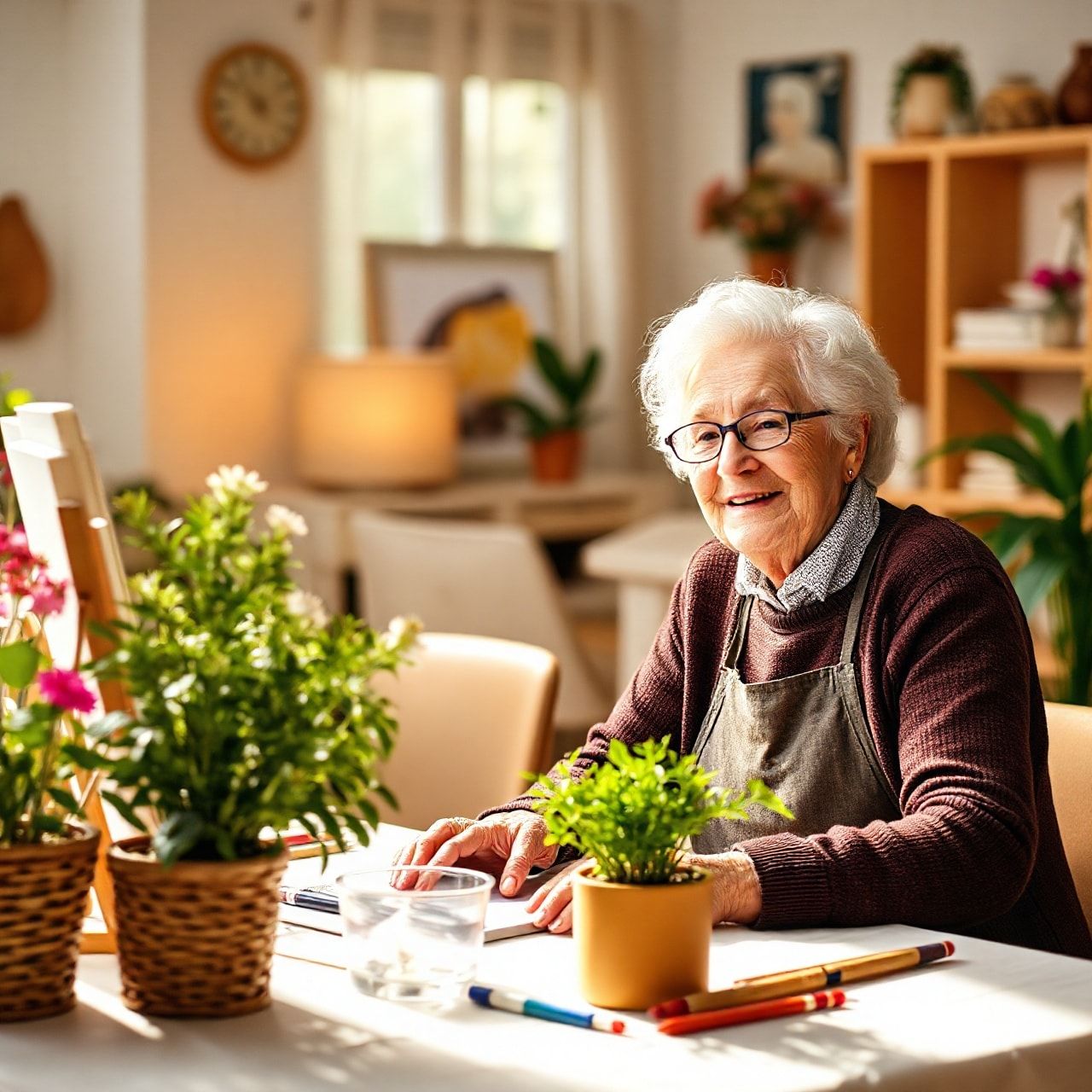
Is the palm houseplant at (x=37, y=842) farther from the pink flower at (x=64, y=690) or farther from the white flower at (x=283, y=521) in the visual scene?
the white flower at (x=283, y=521)

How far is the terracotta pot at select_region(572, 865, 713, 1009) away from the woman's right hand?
39 cm

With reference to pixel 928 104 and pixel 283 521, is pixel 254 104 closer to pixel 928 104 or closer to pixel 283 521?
pixel 928 104

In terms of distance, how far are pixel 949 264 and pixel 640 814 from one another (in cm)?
370

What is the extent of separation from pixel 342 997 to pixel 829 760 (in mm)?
664

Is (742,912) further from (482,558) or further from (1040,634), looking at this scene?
(1040,634)

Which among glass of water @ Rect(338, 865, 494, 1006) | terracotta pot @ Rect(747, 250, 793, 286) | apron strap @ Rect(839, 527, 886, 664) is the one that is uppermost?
terracotta pot @ Rect(747, 250, 793, 286)

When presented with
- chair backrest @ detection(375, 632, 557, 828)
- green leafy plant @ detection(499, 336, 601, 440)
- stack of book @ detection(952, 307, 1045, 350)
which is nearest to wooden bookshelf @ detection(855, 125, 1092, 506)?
stack of book @ detection(952, 307, 1045, 350)

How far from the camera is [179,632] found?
1.18 meters

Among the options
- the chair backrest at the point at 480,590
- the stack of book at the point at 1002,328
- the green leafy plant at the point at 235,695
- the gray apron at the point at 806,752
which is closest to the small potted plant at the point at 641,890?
the green leafy plant at the point at 235,695

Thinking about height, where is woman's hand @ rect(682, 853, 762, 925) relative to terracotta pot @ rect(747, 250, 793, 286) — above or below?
below

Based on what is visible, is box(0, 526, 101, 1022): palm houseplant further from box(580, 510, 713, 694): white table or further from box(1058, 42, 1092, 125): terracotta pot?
box(1058, 42, 1092, 125): terracotta pot

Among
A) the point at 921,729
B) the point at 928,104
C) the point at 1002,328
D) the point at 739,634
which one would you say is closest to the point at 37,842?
the point at 921,729

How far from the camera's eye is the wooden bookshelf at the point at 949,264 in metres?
4.55

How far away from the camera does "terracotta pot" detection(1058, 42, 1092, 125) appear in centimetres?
443
